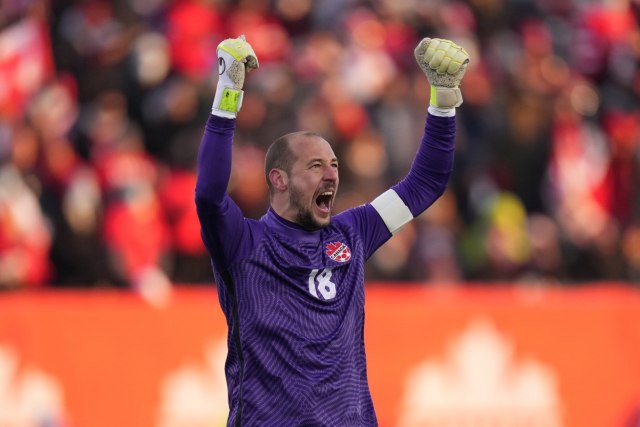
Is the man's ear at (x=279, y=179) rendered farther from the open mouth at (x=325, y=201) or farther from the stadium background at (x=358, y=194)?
the stadium background at (x=358, y=194)

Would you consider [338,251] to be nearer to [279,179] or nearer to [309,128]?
[279,179]

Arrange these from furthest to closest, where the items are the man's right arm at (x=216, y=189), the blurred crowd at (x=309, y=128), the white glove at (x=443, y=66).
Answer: the blurred crowd at (x=309, y=128), the white glove at (x=443, y=66), the man's right arm at (x=216, y=189)

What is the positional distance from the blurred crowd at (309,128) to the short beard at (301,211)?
5499 millimetres

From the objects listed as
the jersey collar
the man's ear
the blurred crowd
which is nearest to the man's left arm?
the jersey collar

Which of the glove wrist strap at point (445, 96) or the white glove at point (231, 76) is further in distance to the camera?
the glove wrist strap at point (445, 96)

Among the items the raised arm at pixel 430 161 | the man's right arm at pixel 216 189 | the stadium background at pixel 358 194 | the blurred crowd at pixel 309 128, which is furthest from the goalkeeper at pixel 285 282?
the blurred crowd at pixel 309 128

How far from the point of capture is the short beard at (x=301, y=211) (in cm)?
568

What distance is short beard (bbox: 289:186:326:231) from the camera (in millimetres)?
5676

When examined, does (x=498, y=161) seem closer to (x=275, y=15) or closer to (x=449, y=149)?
(x=275, y=15)

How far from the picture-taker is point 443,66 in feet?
19.6

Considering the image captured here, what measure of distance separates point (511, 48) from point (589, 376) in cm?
555

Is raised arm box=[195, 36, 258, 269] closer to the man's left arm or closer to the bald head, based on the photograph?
the bald head

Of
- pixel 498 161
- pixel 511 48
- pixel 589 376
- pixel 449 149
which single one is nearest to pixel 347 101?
pixel 498 161

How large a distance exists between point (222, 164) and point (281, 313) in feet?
2.25
